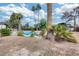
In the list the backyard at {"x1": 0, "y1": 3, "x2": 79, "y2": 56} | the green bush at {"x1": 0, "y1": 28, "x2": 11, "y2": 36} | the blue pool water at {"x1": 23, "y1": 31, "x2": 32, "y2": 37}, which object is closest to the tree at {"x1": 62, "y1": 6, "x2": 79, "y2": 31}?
the backyard at {"x1": 0, "y1": 3, "x2": 79, "y2": 56}

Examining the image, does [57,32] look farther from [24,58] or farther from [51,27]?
[24,58]

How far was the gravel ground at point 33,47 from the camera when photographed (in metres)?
1.79

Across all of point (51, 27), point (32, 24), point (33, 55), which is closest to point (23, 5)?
point (32, 24)

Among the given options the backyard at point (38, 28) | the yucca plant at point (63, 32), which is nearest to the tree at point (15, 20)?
the backyard at point (38, 28)

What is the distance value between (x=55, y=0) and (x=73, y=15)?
189mm

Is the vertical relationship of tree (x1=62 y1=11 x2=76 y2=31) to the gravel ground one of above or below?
above

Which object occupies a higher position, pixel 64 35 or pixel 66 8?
pixel 66 8

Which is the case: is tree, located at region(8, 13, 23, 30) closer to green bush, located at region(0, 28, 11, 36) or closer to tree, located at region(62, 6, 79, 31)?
green bush, located at region(0, 28, 11, 36)

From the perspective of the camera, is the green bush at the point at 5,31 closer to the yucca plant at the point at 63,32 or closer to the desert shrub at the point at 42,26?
the desert shrub at the point at 42,26

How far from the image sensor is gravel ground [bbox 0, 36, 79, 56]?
5.88 feet

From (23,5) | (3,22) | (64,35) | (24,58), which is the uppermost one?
(23,5)

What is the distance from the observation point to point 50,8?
71.6 inches

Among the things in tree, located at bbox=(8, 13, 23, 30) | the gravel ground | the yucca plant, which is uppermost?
tree, located at bbox=(8, 13, 23, 30)

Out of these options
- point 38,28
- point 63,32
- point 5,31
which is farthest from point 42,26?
point 5,31
